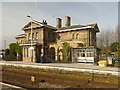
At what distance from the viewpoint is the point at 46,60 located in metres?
26.4

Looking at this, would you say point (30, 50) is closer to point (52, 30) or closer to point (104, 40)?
point (52, 30)

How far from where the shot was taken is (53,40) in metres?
33.2

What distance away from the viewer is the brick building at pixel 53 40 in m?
28.1

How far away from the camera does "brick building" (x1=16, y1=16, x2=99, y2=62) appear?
28.1m

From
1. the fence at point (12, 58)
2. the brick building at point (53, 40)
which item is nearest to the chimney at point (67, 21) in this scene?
the brick building at point (53, 40)

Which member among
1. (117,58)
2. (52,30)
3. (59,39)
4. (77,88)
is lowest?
(77,88)

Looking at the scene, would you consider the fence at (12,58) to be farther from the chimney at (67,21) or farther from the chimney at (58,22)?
the chimney at (67,21)

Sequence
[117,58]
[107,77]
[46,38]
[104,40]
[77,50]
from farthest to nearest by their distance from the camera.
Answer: [104,40] < [46,38] < [77,50] < [117,58] < [107,77]

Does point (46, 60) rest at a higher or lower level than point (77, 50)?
lower

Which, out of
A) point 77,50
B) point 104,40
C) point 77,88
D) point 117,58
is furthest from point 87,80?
point 104,40

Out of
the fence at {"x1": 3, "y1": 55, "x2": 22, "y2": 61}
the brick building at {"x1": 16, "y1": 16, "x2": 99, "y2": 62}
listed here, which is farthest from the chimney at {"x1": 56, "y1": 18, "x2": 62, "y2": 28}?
the fence at {"x1": 3, "y1": 55, "x2": 22, "y2": 61}

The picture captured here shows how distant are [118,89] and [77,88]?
11.4ft

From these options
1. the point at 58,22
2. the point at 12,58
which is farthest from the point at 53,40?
the point at 12,58

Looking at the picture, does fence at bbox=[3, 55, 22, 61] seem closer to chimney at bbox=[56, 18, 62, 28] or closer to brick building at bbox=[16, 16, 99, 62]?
brick building at bbox=[16, 16, 99, 62]
